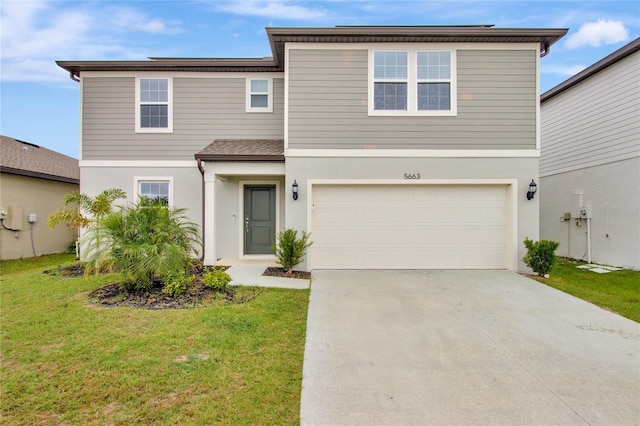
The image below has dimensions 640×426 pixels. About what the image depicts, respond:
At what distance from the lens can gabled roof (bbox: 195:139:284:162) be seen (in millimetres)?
8155

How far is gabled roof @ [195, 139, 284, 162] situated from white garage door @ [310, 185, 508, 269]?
1442 mm

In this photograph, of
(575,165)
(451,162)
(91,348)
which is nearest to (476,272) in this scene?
(451,162)

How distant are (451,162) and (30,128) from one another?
19.6 meters

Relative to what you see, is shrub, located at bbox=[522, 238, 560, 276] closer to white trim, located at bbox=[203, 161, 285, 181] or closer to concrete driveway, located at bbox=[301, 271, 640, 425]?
concrete driveway, located at bbox=[301, 271, 640, 425]

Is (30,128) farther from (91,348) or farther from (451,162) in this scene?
(451,162)

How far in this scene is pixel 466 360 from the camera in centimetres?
358

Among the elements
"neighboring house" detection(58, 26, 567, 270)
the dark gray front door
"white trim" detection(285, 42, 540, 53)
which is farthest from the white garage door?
"white trim" detection(285, 42, 540, 53)

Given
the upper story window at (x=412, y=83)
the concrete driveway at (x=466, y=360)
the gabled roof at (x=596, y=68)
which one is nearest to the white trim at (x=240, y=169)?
the upper story window at (x=412, y=83)

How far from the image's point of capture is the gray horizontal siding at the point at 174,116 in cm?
934

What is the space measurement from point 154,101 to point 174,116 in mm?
691

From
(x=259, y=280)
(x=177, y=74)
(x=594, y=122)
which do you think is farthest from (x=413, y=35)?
(x=594, y=122)

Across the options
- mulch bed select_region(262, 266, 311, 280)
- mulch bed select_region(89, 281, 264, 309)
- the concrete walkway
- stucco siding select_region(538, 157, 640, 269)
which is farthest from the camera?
stucco siding select_region(538, 157, 640, 269)

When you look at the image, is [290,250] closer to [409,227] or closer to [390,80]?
[409,227]

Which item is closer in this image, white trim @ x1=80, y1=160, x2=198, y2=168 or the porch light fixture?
the porch light fixture
